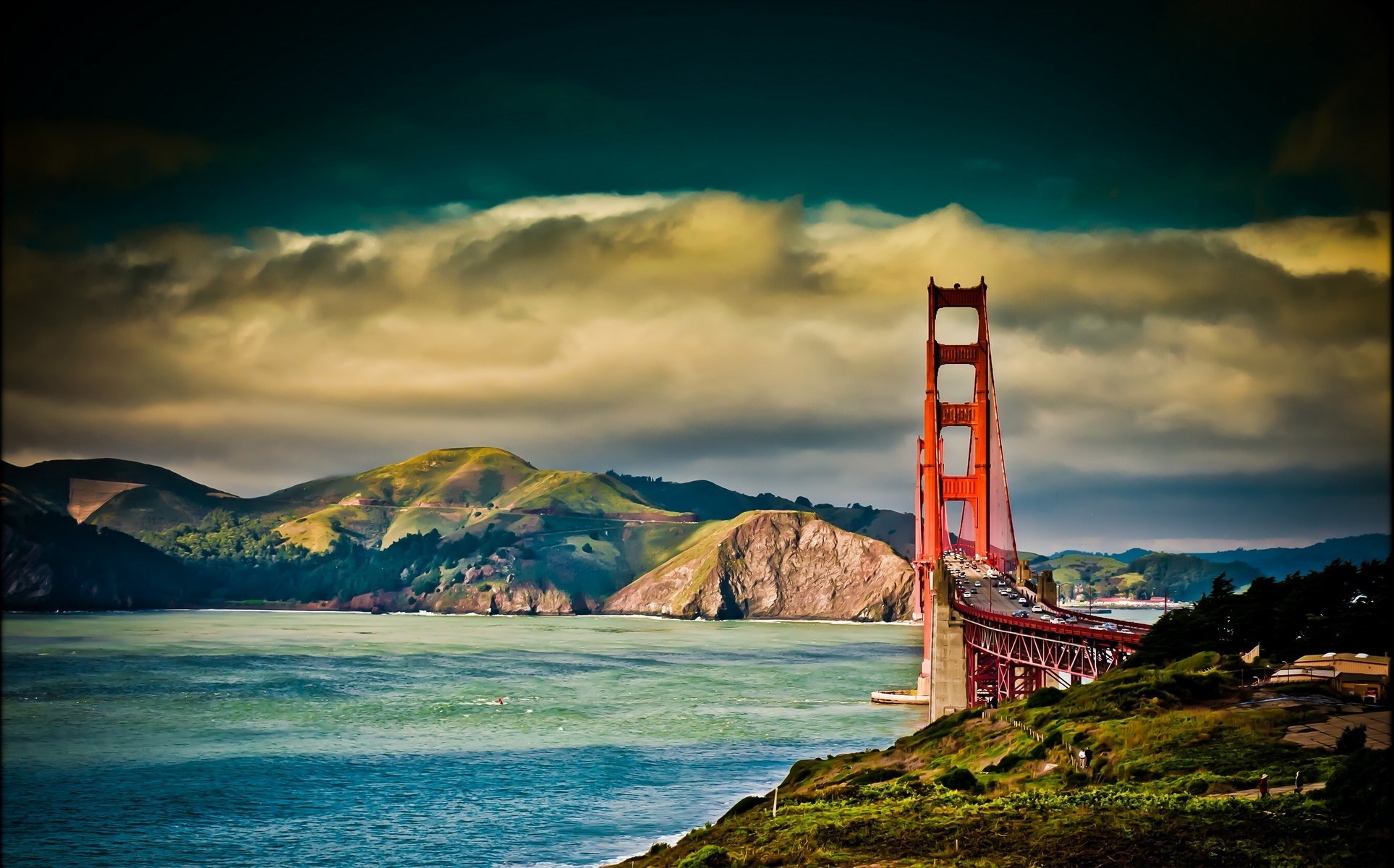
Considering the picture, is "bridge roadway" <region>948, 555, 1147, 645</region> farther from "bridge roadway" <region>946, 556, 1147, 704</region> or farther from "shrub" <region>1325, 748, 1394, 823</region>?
"shrub" <region>1325, 748, 1394, 823</region>

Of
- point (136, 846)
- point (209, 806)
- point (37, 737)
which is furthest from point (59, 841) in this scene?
point (37, 737)

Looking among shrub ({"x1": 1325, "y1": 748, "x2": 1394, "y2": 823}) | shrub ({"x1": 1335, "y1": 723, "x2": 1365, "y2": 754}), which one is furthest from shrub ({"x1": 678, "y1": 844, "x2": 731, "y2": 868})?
shrub ({"x1": 1335, "y1": 723, "x2": 1365, "y2": 754})

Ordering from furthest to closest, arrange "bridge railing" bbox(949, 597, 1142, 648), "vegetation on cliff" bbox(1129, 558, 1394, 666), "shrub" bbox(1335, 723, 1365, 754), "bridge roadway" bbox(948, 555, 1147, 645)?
"bridge roadway" bbox(948, 555, 1147, 645) < "bridge railing" bbox(949, 597, 1142, 648) < "vegetation on cliff" bbox(1129, 558, 1394, 666) < "shrub" bbox(1335, 723, 1365, 754)

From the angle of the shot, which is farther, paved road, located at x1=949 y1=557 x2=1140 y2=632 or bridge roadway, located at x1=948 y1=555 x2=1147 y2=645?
paved road, located at x1=949 y1=557 x2=1140 y2=632

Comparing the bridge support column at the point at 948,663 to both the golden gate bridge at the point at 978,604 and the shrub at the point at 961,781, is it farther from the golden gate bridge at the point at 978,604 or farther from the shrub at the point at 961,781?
the shrub at the point at 961,781

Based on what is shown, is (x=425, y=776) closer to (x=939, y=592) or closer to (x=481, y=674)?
(x=939, y=592)

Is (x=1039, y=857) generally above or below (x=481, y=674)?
above

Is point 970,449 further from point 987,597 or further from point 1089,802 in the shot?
point 1089,802

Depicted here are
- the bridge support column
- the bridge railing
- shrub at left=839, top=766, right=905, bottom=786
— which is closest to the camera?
shrub at left=839, top=766, right=905, bottom=786
